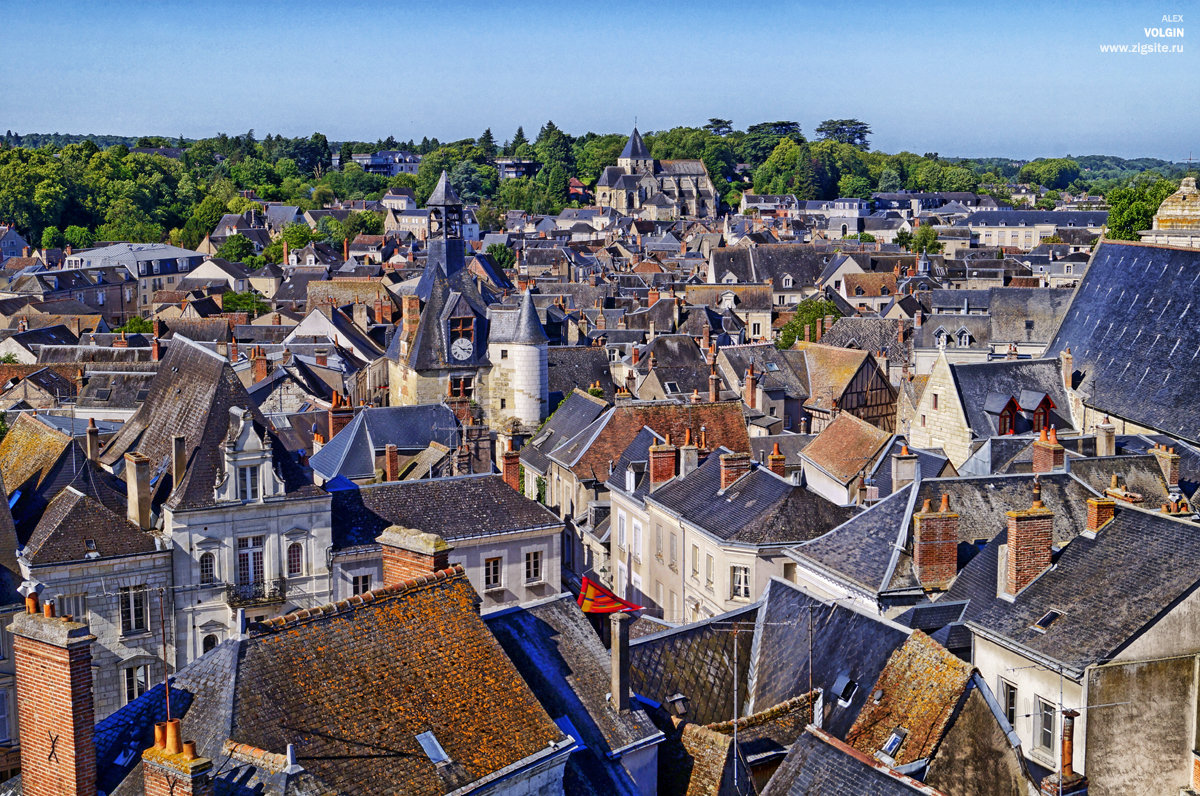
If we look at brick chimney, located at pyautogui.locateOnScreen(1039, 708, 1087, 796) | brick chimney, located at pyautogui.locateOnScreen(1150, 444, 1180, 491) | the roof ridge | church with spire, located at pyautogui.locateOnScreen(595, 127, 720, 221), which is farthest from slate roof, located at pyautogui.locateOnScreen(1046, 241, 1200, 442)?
church with spire, located at pyautogui.locateOnScreen(595, 127, 720, 221)

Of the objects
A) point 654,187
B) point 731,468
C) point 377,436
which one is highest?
point 654,187

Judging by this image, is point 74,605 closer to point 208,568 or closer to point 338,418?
point 208,568

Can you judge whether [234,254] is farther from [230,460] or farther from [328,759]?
[328,759]

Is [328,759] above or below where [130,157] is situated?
below

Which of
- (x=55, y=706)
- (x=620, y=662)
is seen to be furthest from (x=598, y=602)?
(x=55, y=706)

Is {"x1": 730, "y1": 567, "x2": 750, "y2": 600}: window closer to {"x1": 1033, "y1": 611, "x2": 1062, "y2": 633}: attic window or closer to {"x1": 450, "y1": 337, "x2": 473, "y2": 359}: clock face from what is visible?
{"x1": 1033, "y1": 611, "x2": 1062, "y2": 633}: attic window

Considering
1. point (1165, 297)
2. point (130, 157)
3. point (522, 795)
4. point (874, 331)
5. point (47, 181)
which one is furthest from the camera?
point (130, 157)

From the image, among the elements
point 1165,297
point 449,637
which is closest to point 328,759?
point 449,637

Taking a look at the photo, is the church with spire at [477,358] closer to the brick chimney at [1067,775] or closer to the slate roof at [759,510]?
the slate roof at [759,510]
